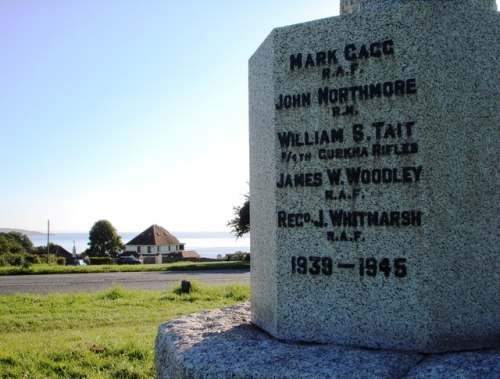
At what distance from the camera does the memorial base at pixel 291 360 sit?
239 cm

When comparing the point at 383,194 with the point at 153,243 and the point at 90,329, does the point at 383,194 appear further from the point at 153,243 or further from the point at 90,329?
the point at 153,243

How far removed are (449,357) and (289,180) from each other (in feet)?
4.50

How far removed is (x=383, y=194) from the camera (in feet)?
9.64

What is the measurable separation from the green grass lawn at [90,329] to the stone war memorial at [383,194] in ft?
7.43

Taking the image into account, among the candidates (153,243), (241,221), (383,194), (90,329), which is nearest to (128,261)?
(241,221)

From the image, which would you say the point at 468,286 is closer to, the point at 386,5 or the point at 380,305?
the point at 380,305

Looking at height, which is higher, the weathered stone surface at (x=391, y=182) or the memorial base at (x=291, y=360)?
the weathered stone surface at (x=391, y=182)

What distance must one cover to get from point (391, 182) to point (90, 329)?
20.8ft

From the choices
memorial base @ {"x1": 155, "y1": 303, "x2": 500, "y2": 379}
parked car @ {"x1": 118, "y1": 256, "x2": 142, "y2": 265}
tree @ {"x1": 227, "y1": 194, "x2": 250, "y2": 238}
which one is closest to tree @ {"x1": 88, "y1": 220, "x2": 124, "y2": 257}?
parked car @ {"x1": 118, "y1": 256, "x2": 142, "y2": 265}

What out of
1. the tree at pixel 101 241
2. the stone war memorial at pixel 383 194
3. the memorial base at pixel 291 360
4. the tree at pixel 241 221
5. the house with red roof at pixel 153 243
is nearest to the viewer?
the memorial base at pixel 291 360

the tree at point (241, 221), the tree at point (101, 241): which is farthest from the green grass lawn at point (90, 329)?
the tree at point (101, 241)

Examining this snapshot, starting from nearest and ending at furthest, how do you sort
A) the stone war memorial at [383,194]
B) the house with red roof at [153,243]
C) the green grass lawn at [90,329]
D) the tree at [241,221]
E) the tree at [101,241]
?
the stone war memorial at [383,194], the green grass lawn at [90,329], the tree at [241,221], the tree at [101,241], the house with red roof at [153,243]

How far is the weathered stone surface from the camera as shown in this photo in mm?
2863

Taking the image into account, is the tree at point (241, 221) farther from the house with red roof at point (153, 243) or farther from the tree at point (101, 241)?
the house with red roof at point (153, 243)
